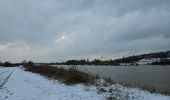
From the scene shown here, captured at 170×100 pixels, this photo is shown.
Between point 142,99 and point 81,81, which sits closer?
point 142,99

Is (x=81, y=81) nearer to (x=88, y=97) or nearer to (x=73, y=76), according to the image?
(x=73, y=76)

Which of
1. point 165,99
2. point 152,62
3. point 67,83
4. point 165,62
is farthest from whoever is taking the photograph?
point 152,62

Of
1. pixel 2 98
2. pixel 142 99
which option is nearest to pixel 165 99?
pixel 142 99

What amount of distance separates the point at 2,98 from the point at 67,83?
8192mm

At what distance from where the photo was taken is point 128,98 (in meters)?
12.6

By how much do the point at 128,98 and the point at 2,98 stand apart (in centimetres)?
592

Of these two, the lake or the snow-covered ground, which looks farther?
the lake

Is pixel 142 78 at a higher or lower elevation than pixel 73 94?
lower

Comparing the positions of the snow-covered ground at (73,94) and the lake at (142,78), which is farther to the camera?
the lake at (142,78)

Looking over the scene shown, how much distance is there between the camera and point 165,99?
509 inches

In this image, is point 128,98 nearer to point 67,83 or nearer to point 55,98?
point 55,98

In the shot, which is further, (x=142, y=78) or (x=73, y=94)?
(x=142, y=78)

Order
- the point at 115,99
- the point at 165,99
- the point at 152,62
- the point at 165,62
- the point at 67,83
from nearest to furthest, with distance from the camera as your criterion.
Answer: the point at 115,99
the point at 165,99
the point at 67,83
the point at 165,62
the point at 152,62

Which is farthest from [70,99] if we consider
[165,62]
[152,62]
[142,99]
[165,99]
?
[152,62]
